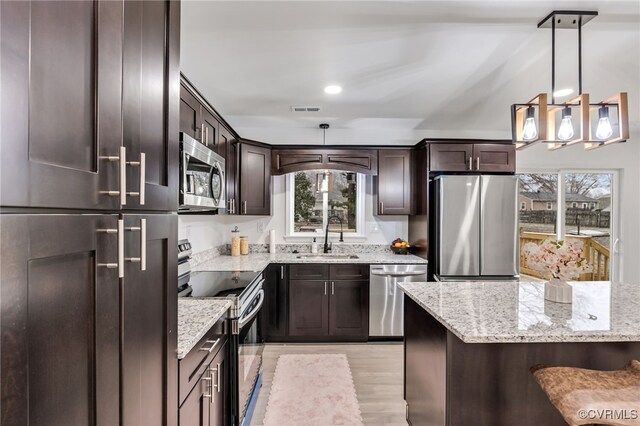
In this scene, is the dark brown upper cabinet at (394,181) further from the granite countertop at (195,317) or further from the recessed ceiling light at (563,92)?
the granite countertop at (195,317)

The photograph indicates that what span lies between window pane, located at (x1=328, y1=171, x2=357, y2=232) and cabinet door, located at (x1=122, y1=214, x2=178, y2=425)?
329 cm

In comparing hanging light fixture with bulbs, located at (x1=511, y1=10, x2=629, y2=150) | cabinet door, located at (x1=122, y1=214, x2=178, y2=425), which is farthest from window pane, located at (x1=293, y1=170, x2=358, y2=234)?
cabinet door, located at (x1=122, y1=214, x2=178, y2=425)

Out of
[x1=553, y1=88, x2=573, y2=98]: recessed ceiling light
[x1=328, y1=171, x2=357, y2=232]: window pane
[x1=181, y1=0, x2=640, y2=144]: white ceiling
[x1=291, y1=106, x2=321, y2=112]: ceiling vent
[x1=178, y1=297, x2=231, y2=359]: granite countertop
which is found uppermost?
[x1=553, y1=88, x2=573, y2=98]: recessed ceiling light

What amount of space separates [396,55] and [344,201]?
2.27m

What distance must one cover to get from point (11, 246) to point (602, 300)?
2.55 meters

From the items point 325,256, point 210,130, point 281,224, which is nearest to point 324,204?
point 281,224

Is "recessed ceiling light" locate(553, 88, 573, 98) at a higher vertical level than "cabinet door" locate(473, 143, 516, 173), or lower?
higher

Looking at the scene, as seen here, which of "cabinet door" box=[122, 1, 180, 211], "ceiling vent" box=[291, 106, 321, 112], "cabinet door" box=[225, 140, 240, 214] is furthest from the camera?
"ceiling vent" box=[291, 106, 321, 112]

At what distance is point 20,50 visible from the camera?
0.51 metres

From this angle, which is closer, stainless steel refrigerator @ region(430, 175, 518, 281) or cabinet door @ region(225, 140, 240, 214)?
cabinet door @ region(225, 140, 240, 214)

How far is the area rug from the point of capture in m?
2.26

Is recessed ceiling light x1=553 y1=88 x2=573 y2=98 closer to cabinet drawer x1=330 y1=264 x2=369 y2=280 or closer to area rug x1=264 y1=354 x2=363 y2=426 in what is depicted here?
cabinet drawer x1=330 y1=264 x2=369 y2=280

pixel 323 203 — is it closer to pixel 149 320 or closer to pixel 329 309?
pixel 329 309

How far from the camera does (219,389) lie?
5.46 ft
